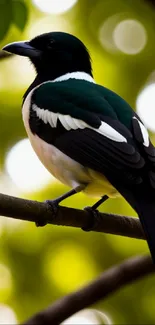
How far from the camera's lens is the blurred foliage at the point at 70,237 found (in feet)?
18.9

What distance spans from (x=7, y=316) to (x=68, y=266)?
2.17ft

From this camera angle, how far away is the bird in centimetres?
391

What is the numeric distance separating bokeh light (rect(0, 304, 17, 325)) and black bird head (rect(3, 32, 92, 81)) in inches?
64.9

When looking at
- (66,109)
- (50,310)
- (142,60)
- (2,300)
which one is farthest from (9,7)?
(142,60)

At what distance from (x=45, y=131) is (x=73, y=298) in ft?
2.97

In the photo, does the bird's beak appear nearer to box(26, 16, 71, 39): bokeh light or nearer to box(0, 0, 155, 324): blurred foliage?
box(0, 0, 155, 324): blurred foliage

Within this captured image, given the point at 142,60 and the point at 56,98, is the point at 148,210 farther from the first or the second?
the point at 142,60

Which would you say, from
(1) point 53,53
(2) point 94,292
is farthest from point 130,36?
(2) point 94,292

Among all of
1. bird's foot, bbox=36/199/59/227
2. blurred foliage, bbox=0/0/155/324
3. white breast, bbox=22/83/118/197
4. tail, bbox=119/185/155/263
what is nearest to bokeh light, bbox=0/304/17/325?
blurred foliage, bbox=0/0/155/324

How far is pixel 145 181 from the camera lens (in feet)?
12.9

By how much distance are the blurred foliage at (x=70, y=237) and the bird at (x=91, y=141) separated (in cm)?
82

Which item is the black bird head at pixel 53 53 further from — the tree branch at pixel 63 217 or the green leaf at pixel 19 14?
the tree branch at pixel 63 217

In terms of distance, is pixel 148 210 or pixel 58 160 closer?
pixel 148 210

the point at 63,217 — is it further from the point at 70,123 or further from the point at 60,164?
the point at 70,123
